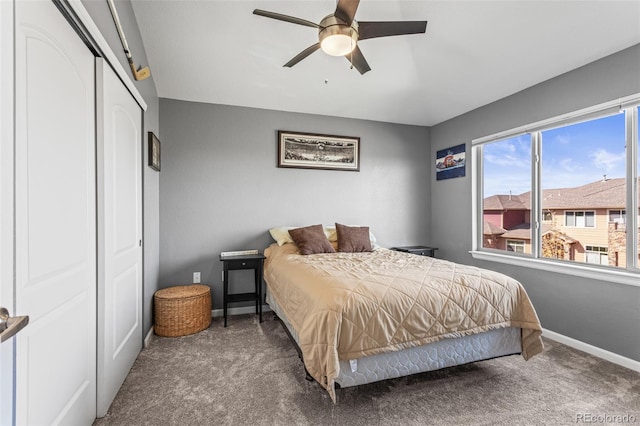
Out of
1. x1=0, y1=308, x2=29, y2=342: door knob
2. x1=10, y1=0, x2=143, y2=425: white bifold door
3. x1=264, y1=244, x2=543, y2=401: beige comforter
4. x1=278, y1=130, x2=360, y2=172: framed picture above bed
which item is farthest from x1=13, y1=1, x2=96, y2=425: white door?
x1=278, y1=130, x2=360, y2=172: framed picture above bed

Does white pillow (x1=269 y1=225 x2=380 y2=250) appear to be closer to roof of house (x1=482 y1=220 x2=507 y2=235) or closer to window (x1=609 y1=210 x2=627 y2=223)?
roof of house (x1=482 y1=220 x2=507 y2=235)

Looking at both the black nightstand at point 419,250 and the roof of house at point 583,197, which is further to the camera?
the black nightstand at point 419,250

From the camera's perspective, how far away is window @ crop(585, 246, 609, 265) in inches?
102

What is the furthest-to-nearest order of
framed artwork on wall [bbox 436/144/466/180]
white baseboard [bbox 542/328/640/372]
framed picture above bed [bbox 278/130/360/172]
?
framed artwork on wall [bbox 436/144/466/180]
framed picture above bed [bbox 278/130/360/172]
white baseboard [bbox 542/328/640/372]

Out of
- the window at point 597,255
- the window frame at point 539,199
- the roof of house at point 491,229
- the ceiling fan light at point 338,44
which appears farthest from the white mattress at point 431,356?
the ceiling fan light at point 338,44

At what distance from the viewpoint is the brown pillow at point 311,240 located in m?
3.24

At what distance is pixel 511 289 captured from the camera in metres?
2.13

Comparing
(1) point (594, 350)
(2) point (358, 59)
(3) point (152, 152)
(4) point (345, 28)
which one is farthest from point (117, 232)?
(1) point (594, 350)

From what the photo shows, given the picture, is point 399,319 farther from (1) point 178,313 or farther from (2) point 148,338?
(2) point 148,338

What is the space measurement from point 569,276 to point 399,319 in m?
2.06

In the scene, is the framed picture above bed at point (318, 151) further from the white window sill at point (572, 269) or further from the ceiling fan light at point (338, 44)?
the white window sill at point (572, 269)

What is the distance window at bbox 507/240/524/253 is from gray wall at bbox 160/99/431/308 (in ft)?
4.35

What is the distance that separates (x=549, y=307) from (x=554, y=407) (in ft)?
4.59

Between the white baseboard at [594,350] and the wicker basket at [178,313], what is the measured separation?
345 centimetres
